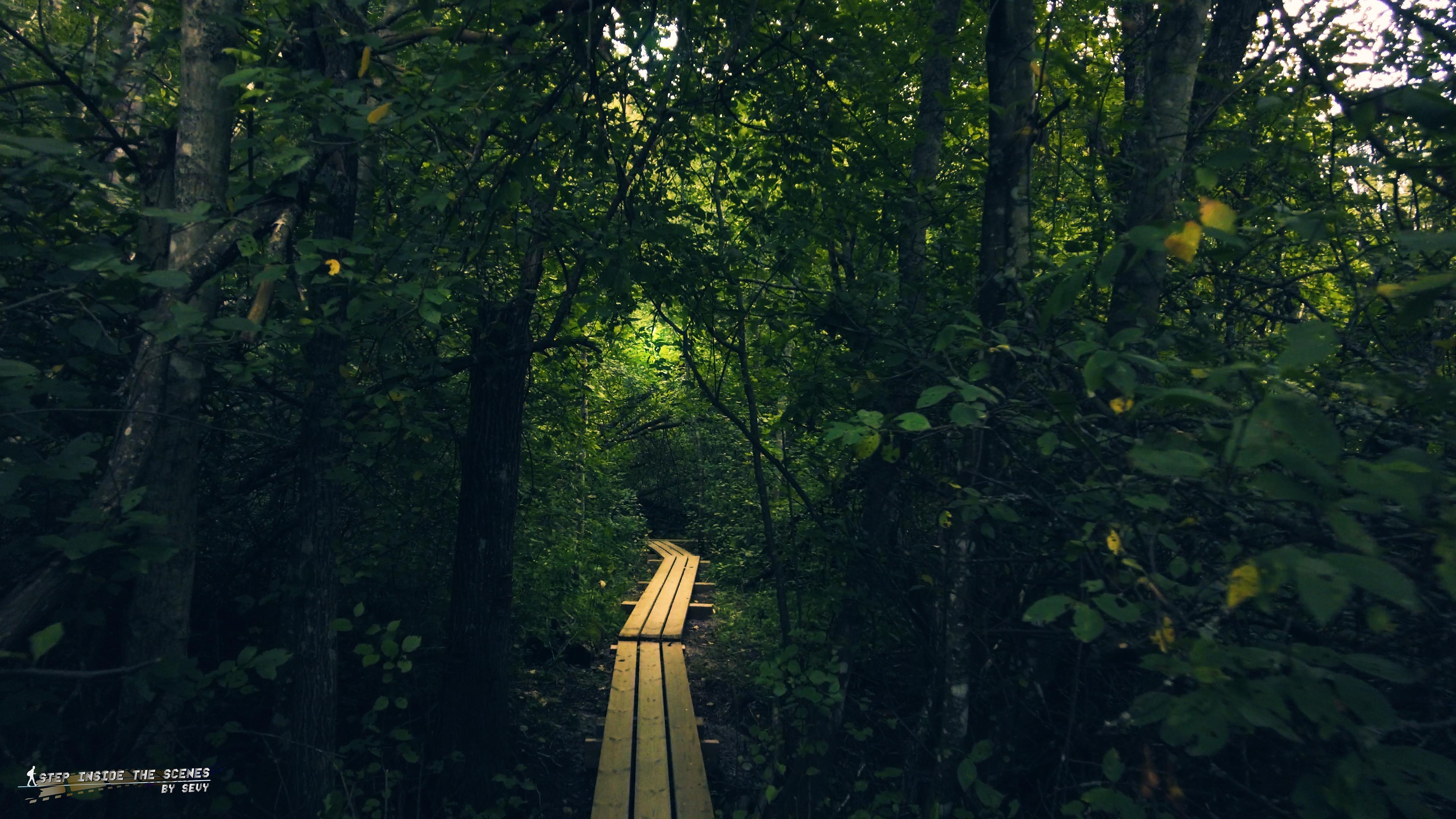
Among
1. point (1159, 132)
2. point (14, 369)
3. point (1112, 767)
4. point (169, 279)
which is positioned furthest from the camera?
point (1159, 132)

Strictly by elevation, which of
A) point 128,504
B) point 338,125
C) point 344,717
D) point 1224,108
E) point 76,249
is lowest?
point 344,717

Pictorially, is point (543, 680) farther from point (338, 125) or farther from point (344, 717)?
point (338, 125)

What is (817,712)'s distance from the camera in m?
3.99

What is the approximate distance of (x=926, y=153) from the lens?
16.2 ft

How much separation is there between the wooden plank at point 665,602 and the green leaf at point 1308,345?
24.3 ft

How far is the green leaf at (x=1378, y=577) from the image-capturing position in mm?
1046

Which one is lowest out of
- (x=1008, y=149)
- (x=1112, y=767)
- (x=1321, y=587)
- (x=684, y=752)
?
(x=684, y=752)

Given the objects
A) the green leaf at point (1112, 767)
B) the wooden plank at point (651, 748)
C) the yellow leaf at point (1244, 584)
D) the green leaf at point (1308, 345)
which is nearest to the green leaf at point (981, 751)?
the green leaf at point (1112, 767)

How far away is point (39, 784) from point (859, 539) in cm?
347

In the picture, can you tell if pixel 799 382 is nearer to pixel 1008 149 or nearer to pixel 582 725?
pixel 1008 149

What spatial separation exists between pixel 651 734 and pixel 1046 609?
4.67m

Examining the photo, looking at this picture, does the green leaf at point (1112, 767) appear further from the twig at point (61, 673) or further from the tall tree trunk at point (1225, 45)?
the tall tree trunk at point (1225, 45)

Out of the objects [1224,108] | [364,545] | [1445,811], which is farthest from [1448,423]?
[364,545]

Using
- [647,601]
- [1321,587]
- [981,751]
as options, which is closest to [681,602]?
[647,601]
